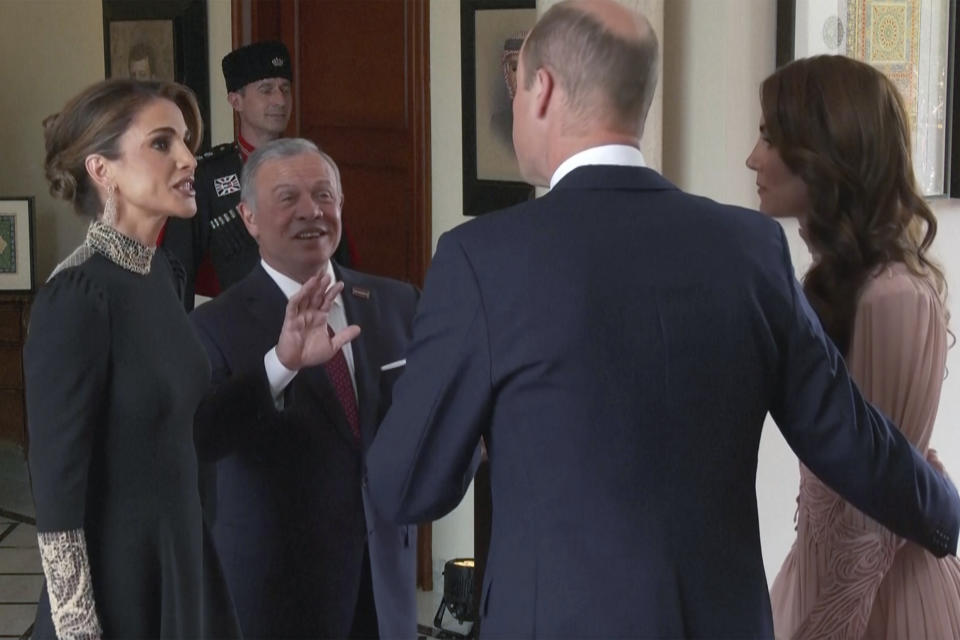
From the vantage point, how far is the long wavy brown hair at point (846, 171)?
201 centimetres

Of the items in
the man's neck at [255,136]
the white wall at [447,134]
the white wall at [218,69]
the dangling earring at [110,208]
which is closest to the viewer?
the dangling earring at [110,208]

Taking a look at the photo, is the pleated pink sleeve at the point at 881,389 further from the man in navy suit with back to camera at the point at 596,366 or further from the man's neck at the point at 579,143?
the man's neck at the point at 579,143

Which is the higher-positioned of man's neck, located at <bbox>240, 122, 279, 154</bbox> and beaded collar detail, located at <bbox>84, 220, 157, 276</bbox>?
man's neck, located at <bbox>240, 122, 279, 154</bbox>

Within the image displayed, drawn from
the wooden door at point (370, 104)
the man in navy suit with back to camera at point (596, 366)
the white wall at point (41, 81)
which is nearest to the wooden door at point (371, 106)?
the wooden door at point (370, 104)

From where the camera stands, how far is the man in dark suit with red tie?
87.5 inches

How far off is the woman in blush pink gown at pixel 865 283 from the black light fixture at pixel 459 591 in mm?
1900

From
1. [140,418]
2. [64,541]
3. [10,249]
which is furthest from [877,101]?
[10,249]

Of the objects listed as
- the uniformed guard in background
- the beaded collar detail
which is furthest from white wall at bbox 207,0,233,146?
the beaded collar detail

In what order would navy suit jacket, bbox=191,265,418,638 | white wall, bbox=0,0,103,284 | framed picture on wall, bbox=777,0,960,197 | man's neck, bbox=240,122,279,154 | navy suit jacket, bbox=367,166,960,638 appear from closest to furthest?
navy suit jacket, bbox=367,166,960,638 < navy suit jacket, bbox=191,265,418,638 < framed picture on wall, bbox=777,0,960,197 < man's neck, bbox=240,122,279,154 < white wall, bbox=0,0,103,284

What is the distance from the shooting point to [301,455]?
2.24m

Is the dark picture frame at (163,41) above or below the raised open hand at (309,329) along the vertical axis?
above

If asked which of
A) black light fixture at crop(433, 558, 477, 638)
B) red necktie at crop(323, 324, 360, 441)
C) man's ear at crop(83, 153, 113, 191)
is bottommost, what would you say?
black light fixture at crop(433, 558, 477, 638)

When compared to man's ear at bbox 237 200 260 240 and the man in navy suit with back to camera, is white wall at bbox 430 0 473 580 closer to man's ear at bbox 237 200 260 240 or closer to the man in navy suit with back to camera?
man's ear at bbox 237 200 260 240

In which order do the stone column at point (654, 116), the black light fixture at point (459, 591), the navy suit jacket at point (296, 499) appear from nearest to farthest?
the navy suit jacket at point (296, 499)
the stone column at point (654, 116)
the black light fixture at point (459, 591)
